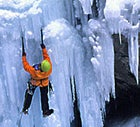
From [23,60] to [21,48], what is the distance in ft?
0.82

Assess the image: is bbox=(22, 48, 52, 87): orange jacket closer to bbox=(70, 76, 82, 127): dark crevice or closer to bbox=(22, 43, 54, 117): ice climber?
bbox=(22, 43, 54, 117): ice climber

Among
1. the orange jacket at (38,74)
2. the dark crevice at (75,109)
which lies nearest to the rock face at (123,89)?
the dark crevice at (75,109)

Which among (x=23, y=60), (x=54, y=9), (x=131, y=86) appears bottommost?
(x=131, y=86)

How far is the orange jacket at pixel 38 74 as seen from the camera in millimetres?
5000

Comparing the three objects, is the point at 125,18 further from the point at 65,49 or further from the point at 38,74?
the point at 38,74

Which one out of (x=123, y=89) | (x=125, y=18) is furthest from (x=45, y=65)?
(x=123, y=89)

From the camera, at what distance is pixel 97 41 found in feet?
17.8

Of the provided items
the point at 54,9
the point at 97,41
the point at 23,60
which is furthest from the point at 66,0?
the point at 23,60

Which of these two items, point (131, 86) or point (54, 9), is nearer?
point (54, 9)

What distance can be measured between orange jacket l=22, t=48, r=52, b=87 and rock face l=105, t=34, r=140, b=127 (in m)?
1.04

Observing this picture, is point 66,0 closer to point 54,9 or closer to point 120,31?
point 54,9

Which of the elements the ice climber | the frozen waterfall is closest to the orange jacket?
the ice climber

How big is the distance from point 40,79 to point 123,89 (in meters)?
1.90

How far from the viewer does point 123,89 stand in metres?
6.46
